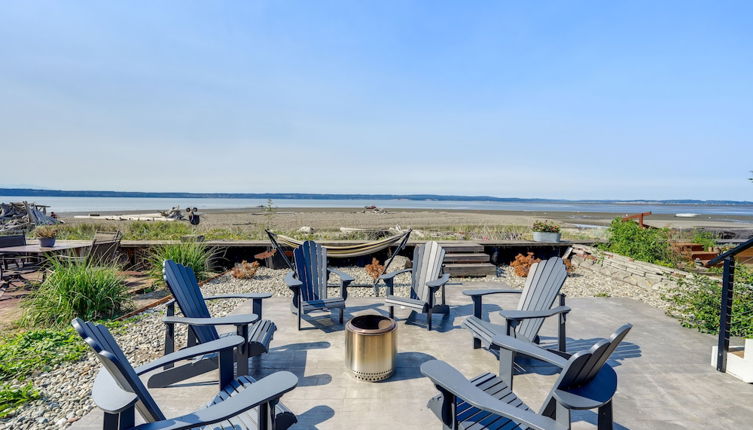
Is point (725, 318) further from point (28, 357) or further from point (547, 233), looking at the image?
point (28, 357)

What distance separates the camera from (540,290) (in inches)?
110

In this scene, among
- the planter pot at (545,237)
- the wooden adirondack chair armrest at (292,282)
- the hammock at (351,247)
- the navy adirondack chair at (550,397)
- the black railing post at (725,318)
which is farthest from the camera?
the planter pot at (545,237)

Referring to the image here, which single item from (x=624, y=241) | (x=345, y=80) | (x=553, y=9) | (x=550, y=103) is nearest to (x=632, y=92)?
(x=550, y=103)

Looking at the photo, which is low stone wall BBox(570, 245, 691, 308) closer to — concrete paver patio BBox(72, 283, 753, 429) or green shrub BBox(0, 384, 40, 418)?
concrete paver patio BBox(72, 283, 753, 429)

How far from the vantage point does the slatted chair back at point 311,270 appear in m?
3.67

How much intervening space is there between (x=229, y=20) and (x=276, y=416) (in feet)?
22.7

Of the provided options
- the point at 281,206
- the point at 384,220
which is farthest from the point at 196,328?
the point at 281,206

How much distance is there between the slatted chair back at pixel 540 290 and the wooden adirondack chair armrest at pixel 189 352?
2156 millimetres

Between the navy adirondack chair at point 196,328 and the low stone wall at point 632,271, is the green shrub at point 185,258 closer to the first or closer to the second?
the navy adirondack chair at point 196,328

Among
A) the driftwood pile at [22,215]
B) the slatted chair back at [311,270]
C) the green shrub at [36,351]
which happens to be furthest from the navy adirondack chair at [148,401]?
the driftwood pile at [22,215]

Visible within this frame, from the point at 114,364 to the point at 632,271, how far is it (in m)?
6.75

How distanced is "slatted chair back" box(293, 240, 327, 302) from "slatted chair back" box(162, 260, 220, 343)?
114cm

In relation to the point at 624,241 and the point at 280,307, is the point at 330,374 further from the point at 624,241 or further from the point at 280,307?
the point at 624,241

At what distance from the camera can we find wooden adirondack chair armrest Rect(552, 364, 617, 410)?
1246 mm
